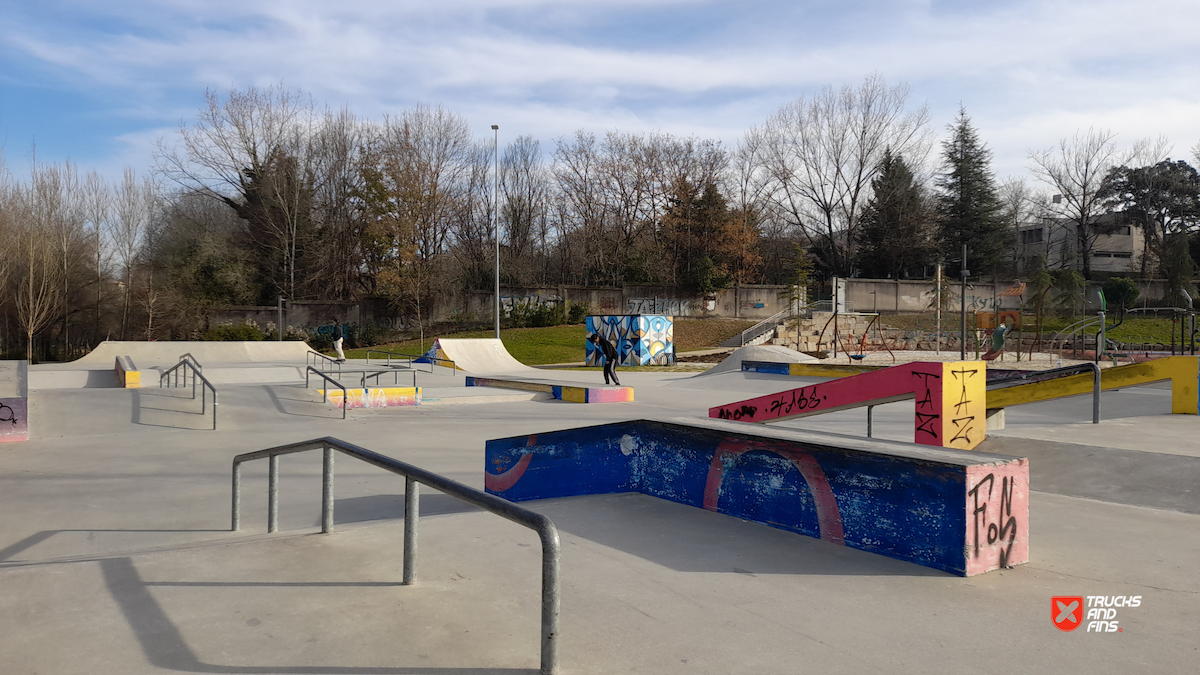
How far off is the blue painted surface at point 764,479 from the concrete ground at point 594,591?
143 mm

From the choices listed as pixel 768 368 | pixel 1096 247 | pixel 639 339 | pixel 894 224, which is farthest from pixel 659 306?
pixel 1096 247

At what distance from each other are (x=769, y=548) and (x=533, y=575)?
4.55ft

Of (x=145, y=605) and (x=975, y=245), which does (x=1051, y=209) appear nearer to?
(x=975, y=245)

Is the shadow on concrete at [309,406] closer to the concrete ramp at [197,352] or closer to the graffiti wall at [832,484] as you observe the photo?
the graffiti wall at [832,484]

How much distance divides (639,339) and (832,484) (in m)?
27.5

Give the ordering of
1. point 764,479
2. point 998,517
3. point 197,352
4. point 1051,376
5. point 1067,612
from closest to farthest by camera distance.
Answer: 1. point 1067,612
2. point 998,517
3. point 764,479
4. point 1051,376
5. point 197,352

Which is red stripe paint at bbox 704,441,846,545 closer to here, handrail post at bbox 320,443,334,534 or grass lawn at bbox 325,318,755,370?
handrail post at bbox 320,443,334,534

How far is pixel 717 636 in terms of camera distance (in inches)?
114

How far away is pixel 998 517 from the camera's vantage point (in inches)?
148

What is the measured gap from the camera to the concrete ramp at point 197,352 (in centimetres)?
2727

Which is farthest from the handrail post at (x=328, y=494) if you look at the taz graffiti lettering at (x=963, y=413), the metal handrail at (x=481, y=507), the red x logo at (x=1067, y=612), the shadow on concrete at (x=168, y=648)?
the taz graffiti lettering at (x=963, y=413)

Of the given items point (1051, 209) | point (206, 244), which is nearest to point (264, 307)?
point (206, 244)

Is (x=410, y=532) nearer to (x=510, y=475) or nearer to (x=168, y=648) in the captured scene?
(x=168, y=648)

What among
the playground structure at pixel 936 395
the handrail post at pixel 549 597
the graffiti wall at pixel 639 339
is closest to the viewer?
the handrail post at pixel 549 597
